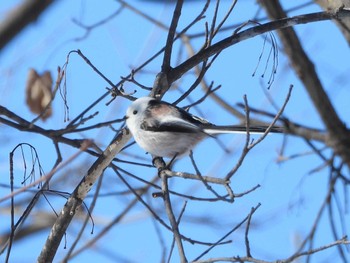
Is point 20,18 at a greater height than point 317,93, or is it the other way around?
point 317,93

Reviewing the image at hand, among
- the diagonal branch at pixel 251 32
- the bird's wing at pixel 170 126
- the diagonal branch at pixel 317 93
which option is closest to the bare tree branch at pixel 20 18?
the diagonal branch at pixel 251 32

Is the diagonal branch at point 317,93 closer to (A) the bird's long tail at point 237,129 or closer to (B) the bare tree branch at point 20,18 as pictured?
(A) the bird's long tail at point 237,129

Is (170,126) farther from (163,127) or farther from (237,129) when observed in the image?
(237,129)

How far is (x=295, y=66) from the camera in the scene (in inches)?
176

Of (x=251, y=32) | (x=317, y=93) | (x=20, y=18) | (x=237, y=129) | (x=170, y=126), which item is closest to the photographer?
(x=20, y=18)

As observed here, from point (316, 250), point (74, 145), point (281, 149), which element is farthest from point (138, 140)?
point (281, 149)

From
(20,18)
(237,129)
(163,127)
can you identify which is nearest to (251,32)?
(237,129)

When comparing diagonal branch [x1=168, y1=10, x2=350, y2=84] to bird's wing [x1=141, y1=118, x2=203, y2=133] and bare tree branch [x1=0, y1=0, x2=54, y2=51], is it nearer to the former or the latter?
bird's wing [x1=141, y1=118, x2=203, y2=133]

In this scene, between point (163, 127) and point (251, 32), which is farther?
point (163, 127)

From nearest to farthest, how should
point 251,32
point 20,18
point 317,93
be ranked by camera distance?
1. point 20,18
2. point 251,32
3. point 317,93

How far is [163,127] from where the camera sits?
9.86ft

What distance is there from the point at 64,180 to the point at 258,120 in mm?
1683

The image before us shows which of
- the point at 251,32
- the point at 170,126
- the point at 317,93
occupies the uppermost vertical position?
the point at 317,93

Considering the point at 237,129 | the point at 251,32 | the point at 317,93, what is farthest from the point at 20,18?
the point at 317,93
